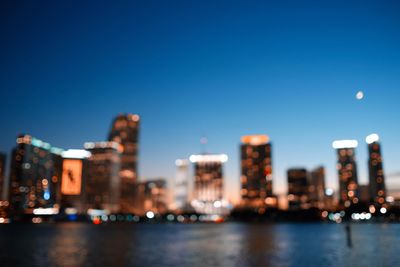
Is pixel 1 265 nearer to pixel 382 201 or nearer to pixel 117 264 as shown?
pixel 117 264

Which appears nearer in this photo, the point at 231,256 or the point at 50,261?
the point at 50,261

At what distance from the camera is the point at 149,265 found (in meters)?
34.3

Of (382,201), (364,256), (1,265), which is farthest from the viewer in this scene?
(382,201)

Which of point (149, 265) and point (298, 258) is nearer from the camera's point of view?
point (149, 265)

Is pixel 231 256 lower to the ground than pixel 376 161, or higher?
lower

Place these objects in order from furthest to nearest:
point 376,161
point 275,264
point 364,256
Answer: point 376,161 → point 364,256 → point 275,264

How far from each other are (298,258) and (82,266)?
1931 cm


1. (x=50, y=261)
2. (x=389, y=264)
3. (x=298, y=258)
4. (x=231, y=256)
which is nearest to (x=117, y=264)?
(x=50, y=261)

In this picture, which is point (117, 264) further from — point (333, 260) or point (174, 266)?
point (333, 260)

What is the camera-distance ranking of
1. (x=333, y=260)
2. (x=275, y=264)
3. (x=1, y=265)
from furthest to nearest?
(x=333, y=260)
(x=275, y=264)
(x=1, y=265)

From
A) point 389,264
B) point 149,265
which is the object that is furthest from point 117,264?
point 389,264

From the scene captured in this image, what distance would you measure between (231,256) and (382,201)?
172 meters

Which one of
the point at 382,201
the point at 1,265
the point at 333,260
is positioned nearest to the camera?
the point at 1,265

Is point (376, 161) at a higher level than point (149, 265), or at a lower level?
higher
